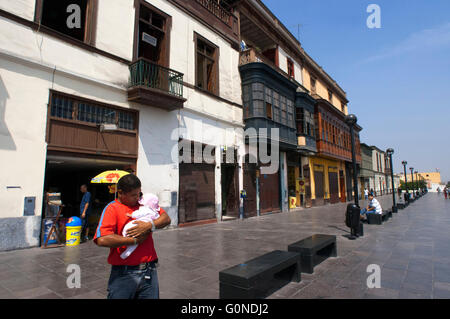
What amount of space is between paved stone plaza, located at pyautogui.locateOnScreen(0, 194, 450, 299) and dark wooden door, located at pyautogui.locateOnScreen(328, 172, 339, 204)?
1806cm

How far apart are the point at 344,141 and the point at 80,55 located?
2689cm

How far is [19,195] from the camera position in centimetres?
679

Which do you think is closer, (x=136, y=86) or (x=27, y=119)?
(x=27, y=119)

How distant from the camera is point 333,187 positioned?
26.7m

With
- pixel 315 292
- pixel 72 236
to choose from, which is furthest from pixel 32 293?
pixel 315 292

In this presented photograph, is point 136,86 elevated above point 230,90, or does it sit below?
below

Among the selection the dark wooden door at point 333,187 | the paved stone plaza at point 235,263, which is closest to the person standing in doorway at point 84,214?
the paved stone plaza at point 235,263

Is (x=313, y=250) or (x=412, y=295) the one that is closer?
(x=412, y=295)

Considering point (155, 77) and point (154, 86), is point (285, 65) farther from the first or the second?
point (154, 86)

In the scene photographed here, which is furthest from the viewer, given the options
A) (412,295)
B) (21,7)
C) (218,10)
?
(218,10)

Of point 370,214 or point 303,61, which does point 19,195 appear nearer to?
point 370,214

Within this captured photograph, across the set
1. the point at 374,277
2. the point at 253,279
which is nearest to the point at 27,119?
the point at 253,279

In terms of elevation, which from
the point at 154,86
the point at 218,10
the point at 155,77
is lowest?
the point at 154,86

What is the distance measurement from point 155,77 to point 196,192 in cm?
547
